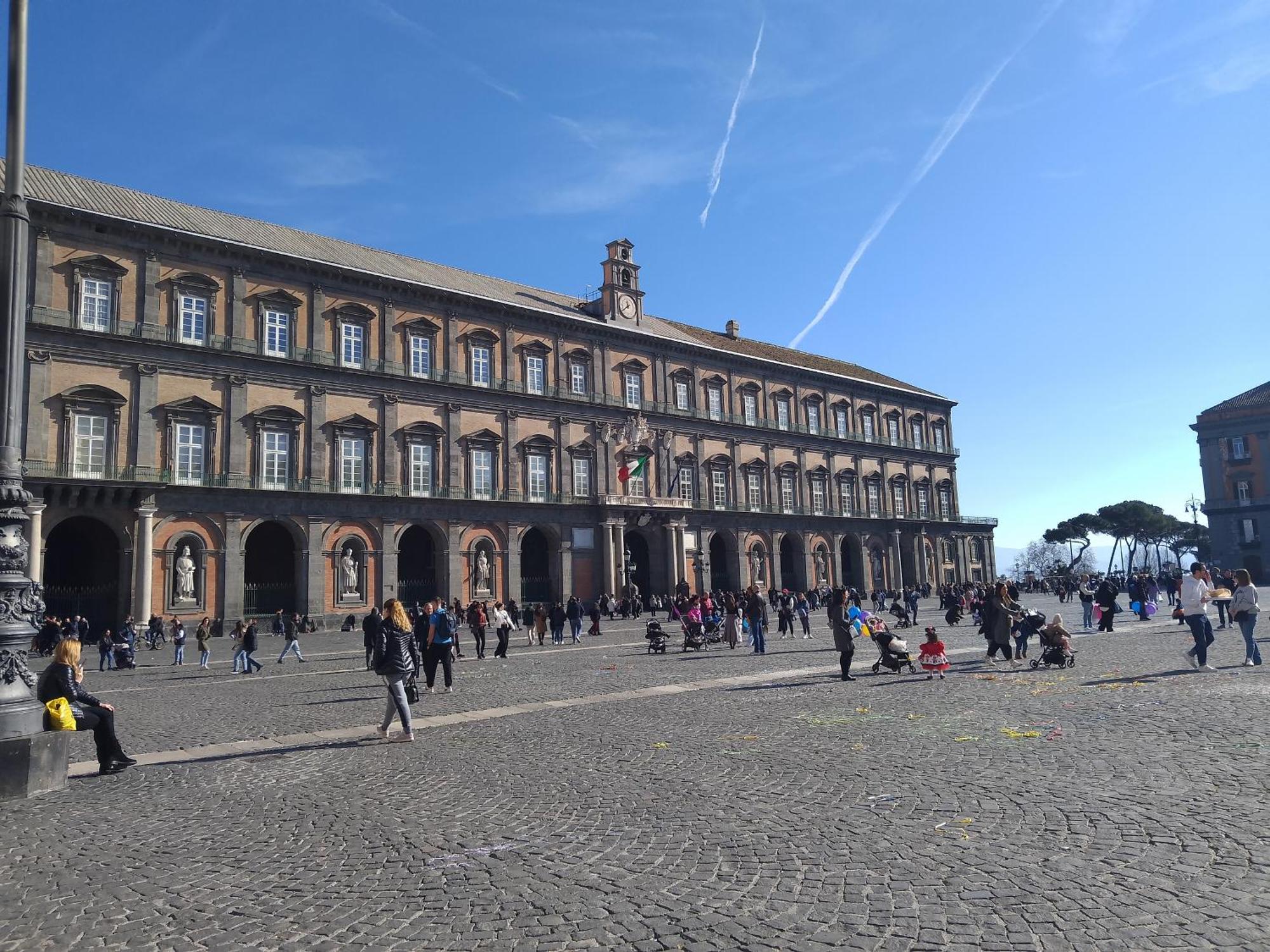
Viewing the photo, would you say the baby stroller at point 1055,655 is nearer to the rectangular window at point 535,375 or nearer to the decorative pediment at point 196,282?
the rectangular window at point 535,375

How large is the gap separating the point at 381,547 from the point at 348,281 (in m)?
12.7

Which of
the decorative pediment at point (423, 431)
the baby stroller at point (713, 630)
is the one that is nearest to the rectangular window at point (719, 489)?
the decorative pediment at point (423, 431)

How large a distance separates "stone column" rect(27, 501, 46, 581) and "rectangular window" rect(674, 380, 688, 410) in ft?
107

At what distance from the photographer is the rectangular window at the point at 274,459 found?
36.7 m

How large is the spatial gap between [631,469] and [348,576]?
1724 centimetres

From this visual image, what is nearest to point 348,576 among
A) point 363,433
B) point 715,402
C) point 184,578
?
point 363,433

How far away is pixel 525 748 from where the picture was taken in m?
9.23

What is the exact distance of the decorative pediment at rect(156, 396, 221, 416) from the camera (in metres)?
34.3

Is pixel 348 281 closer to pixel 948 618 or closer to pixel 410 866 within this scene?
pixel 948 618

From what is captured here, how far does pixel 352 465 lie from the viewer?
3919cm

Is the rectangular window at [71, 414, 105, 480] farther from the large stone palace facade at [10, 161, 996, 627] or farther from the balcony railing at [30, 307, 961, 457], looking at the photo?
the balcony railing at [30, 307, 961, 457]

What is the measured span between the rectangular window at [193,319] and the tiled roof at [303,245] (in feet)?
9.06

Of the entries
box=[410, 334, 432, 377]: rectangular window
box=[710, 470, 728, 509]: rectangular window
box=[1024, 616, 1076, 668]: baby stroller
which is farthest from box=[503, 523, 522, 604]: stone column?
box=[1024, 616, 1076, 668]: baby stroller

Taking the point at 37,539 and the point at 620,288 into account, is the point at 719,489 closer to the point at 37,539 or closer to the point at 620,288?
the point at 620,288
